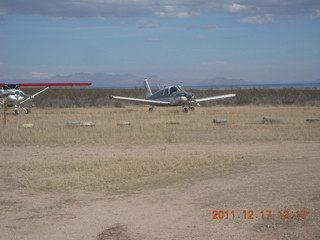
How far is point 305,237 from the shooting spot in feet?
19.6

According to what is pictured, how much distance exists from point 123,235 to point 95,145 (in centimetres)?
933

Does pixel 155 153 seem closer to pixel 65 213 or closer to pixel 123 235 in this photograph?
pixel 65 213

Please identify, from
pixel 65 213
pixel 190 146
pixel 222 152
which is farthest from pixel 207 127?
pixel 65 213

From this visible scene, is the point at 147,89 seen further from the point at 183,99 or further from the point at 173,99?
the point at 183,99

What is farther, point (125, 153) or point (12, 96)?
point (12, 96)

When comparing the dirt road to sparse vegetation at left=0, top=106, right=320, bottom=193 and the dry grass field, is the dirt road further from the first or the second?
sparse vegetation at left=0, top=106, right=320, bottom=193

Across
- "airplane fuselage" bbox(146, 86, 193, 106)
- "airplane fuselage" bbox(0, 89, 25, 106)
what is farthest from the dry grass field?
"airplane fuselage" bbox(0, 89, 25, 106)
